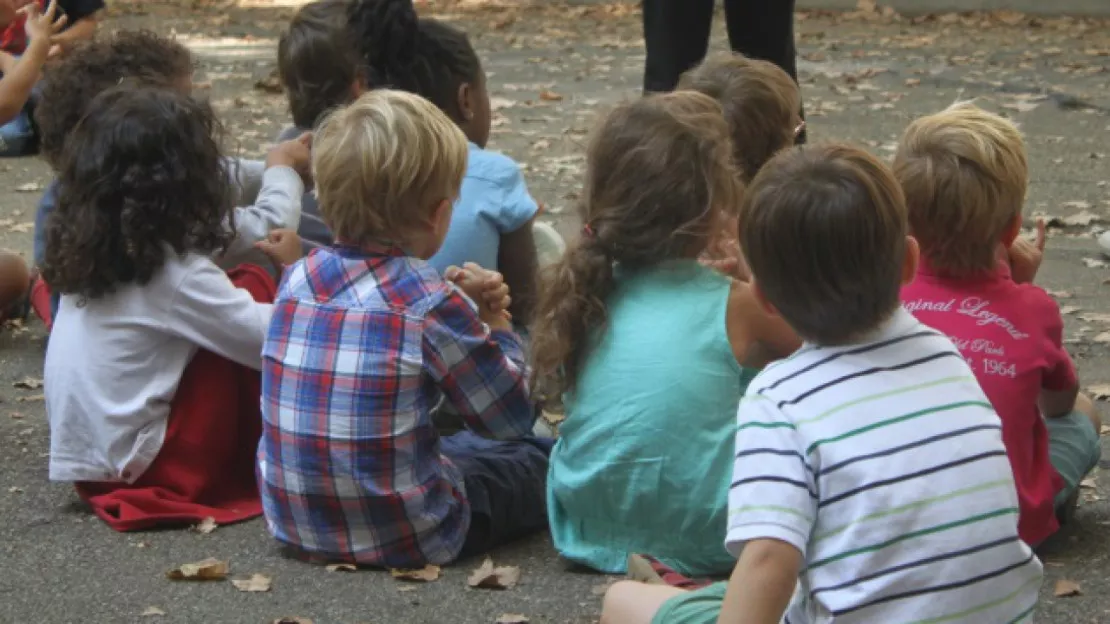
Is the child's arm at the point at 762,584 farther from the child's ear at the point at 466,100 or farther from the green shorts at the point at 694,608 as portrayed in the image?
the child's ear at the point at 466,100

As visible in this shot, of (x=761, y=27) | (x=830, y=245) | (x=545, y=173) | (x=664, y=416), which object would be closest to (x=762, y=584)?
(x=830, y=245)

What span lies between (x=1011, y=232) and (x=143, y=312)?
2.05 metres

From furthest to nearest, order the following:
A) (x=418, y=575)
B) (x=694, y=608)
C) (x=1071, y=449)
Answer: (x=1071, y=449), (x=418, y=575), (x=694, y=608)

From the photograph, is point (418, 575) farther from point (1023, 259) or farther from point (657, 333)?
point (1023, 259)

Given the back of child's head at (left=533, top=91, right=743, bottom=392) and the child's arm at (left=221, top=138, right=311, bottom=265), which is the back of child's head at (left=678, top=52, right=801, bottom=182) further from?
the child's arm at (left=221, top=138, right=311, bottom=265)

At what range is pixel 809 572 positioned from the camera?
247 centimetres

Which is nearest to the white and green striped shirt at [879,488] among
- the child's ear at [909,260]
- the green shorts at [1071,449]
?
the child's ear at [909,260]

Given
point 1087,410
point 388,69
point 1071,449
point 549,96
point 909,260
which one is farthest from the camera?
point 549,96

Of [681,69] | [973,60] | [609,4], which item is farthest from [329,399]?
[609,4]

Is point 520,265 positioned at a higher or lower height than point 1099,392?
higher

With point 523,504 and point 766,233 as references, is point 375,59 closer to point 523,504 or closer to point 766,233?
point 523,504

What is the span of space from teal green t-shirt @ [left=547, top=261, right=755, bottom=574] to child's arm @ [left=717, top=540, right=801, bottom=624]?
1.16m

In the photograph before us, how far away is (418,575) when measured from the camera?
12.2 feet

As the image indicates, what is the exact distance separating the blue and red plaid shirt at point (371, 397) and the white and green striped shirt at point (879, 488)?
50.3 inches
